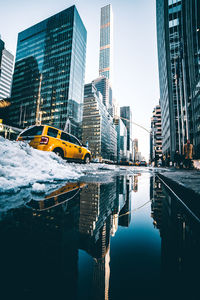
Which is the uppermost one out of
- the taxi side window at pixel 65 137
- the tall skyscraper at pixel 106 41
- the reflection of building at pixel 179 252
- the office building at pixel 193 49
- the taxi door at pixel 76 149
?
the tall skyscraper at pixel 106 41

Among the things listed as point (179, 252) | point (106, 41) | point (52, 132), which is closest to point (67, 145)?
point (52, 132)

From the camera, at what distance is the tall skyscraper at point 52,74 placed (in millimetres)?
76812

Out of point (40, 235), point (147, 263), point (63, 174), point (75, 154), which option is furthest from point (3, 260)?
point (75, 154)

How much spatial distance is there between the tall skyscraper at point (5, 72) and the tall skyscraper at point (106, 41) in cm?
9579

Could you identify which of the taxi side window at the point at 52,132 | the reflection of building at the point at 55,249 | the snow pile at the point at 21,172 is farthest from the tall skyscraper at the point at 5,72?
the reflection of building at the point at 55,249

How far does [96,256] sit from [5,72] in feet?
508

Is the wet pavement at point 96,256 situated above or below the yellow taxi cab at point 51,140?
below

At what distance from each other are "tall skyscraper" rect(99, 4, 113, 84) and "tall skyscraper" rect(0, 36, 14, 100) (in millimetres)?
95785

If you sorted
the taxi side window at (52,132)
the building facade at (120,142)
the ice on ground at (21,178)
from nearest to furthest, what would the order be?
the ice on ground at (21,178) < the taxi side window at (52,132) < the building facade at (120,142)

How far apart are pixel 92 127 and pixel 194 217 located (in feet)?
357

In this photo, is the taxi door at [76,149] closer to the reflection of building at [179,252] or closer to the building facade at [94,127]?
the reflection of building at [179,252]

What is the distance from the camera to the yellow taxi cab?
19.5ft

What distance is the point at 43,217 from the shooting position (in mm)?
1268

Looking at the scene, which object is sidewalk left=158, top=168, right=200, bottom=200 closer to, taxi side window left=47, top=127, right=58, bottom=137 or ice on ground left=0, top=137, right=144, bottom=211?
ice on ground left=0, top=137, right=144, bottom=211
